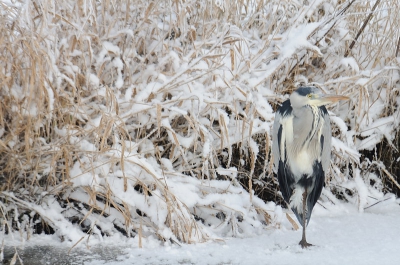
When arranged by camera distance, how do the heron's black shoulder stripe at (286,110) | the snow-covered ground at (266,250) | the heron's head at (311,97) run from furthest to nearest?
the heron's black shoulder stripe at (286,110) → the heron's head at (311,97) → the snow-covered ground at (266,250)

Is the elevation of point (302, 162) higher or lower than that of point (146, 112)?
lower

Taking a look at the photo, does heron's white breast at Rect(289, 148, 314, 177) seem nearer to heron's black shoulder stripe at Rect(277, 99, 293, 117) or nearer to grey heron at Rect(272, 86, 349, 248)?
grey heron at Rect(272, 86, 349, 248)

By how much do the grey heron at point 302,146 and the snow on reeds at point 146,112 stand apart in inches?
6.1

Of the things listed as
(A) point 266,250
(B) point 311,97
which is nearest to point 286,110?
(B) point 311,97

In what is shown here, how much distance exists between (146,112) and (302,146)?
2.22ft

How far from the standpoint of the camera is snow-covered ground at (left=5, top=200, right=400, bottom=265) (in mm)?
2182

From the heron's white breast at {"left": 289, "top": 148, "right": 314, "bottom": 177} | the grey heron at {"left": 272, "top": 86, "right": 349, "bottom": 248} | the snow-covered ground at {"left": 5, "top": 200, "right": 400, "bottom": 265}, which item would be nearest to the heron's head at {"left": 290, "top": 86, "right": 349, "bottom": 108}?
the grey heron at {"left": 272, "top": 86, "right": 349, "bottom": 248}

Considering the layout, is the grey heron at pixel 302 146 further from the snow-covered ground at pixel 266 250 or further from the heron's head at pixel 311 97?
the snow-covered ground at pixel 266 250

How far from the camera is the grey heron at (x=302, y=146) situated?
7.66 feet

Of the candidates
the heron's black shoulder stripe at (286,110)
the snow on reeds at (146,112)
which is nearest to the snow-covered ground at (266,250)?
the snow on reeds at (146,112)

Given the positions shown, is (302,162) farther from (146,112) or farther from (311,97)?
(146,112)

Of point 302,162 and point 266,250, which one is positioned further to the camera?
point 302,162

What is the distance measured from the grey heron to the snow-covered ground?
115 mm

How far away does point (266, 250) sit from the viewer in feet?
7.63
